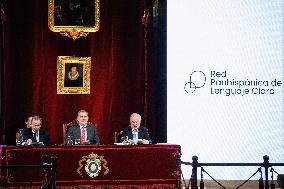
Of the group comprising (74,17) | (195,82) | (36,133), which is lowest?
(36,133)

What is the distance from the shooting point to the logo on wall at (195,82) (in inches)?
394

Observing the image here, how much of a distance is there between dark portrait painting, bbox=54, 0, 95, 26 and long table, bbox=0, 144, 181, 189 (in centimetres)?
343

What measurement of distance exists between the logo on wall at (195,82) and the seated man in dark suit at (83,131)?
225cm

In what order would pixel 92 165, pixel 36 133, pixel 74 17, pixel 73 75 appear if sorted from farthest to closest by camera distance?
1. pixel 73 75
2. pixel 74 17
3. pixel 36 133
4. pixel 92 165

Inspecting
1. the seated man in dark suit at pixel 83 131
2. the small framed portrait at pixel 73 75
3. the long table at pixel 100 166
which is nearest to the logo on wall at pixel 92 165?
the long table at pixel 100 166

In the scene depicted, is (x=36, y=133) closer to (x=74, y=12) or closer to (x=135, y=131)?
(x=135, y=131)

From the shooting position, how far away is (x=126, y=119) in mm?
10492

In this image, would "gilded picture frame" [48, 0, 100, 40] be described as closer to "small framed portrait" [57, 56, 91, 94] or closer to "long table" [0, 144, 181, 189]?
"small framed portrait" [57, 56, 91, 94]

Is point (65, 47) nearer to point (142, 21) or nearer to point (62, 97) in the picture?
point (62, 97)

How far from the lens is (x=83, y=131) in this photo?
8688 mm

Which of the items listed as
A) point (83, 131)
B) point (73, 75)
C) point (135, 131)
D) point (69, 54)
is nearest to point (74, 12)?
point (69, 54)

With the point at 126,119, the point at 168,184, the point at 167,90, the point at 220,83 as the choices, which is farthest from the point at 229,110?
the point at 168,184

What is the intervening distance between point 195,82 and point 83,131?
8.48 ft

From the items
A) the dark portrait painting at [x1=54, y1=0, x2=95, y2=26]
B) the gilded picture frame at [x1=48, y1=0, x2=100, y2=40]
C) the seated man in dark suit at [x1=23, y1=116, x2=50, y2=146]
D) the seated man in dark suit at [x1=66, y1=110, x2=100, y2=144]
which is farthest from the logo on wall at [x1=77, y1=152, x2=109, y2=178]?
the dark portrait painting at [x1=54, y1=0, x2=95, y2=26]
